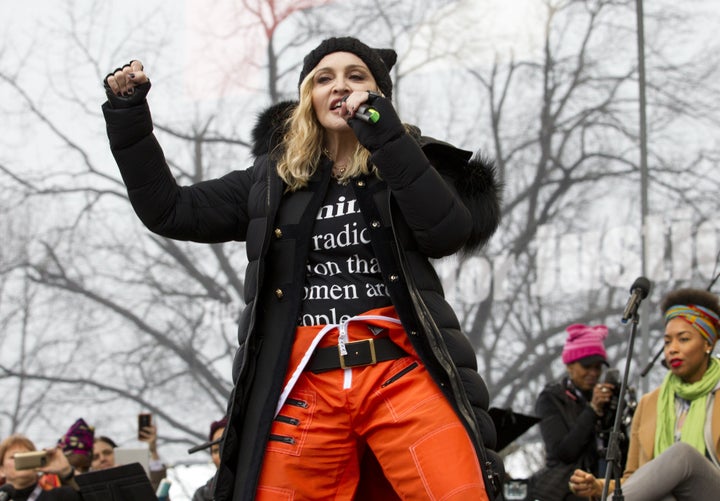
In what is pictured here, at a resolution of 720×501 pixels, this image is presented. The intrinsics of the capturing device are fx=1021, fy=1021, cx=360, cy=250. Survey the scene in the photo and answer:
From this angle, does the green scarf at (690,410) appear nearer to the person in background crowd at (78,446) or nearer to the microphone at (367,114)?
the microphone at (367,114)

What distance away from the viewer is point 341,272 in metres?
2.33

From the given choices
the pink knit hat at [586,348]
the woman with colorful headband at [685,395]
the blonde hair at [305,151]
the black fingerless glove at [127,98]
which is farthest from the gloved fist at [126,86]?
the pink knit hat at [586,348]

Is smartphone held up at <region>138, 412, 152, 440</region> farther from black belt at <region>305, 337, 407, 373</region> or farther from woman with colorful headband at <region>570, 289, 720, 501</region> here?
black belt at <region>305, 337, 407, 373</region>

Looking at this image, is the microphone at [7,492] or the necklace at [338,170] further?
the microphone at [7,492]

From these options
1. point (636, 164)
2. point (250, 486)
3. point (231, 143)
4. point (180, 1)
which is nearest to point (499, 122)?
point (636, 164)

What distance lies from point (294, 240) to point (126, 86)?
510 mm

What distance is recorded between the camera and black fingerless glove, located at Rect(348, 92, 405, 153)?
2.18 m

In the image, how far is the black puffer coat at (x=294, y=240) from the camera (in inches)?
87.0

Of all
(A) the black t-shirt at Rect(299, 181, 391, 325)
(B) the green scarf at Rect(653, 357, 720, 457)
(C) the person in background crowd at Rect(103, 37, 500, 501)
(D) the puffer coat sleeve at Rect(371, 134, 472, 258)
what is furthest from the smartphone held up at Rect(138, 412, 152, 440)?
(D) the puffer coat sleeve at Rect(371, 134, 472, 258)

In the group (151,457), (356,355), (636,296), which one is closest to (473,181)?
(356,355)

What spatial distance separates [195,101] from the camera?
709cm

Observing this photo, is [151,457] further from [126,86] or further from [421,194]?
[421,194]

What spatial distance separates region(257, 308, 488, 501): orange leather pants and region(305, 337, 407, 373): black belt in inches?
0.6

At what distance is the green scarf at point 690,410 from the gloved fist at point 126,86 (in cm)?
266
